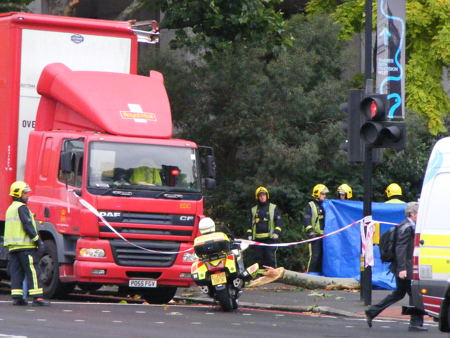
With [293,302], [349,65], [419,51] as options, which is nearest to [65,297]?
[293,302]

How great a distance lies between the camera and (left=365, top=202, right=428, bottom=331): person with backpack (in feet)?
50.3

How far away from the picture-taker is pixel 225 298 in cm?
1747

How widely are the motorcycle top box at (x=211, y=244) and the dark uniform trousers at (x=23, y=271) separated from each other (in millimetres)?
2415

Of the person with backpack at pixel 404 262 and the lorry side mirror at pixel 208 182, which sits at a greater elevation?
the lorry side mirror at pixel 208 182

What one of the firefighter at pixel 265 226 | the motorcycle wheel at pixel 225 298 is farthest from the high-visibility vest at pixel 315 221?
the motorcycle wheel at pixel 225 298

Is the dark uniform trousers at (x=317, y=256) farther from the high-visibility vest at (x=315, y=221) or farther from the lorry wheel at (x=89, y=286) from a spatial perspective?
the lorry wheel at (x=89, y=286)

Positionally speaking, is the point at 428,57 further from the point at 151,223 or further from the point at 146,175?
the point at 151,223

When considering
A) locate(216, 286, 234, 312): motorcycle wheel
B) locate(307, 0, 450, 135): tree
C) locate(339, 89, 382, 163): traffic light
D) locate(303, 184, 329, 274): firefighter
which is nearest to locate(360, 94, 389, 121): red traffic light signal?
locate(339, 89, 382, 163): traffic light

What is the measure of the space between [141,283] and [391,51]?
20.1ft

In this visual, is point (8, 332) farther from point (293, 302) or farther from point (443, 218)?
point (293, 302)

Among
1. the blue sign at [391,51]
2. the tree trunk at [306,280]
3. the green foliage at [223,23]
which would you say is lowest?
the tree trunk at [306,280]

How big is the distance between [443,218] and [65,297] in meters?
7.97

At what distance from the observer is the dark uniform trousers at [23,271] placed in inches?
688

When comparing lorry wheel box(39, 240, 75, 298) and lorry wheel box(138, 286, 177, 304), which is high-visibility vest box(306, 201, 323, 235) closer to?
lorry wheel box(138, 286, 177, 304)
